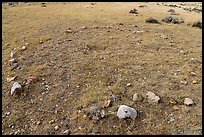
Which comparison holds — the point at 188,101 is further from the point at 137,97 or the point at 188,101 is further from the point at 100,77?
the point at 100,77

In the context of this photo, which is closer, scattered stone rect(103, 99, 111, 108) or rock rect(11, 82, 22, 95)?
scattered stone rect(103, 99, 111, 108)

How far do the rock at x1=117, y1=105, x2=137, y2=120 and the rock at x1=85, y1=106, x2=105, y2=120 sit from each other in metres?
0.41

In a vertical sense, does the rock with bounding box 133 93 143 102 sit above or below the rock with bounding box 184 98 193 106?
above

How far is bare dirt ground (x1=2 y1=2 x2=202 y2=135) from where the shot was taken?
6.89 meters

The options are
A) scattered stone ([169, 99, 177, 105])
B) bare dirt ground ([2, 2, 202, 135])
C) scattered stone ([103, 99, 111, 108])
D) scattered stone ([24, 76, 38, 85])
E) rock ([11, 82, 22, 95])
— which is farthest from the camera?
scattered stone ([24, 76, 38, 85])

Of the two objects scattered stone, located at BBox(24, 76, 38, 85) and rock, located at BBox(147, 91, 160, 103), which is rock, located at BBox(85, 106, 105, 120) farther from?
scattered stone, located at BBox(24, 76, 38, 85)

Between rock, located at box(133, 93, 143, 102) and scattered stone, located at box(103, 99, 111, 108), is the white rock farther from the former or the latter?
Result: scattered stone, located at box(103, 99, 111, 108)

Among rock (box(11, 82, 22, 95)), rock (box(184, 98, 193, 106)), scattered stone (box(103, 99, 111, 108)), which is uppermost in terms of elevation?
rock (box(11, 82, 22, 95))

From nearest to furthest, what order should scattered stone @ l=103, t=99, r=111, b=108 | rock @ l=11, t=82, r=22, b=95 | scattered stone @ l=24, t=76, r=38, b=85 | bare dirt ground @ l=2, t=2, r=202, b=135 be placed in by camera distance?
bare dirt ground @ l=2, t=2, r=202, b=135, scattered stone @ l=103, t=99, r=111, b=108, rock @ l=11, t=82, r=22, b=95, scattered stone @ l=24, t=76, r=38, b=85

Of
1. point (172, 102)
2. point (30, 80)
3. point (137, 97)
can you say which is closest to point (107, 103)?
point (137, 97)

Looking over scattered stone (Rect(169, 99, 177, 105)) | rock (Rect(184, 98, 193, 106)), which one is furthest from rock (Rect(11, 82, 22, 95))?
rock (Rect(184, 98, 193, 106))

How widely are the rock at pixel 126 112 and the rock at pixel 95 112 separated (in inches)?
15.9

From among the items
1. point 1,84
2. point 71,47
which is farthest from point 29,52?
point 1,84

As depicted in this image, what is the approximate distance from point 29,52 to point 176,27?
26.2 ft
